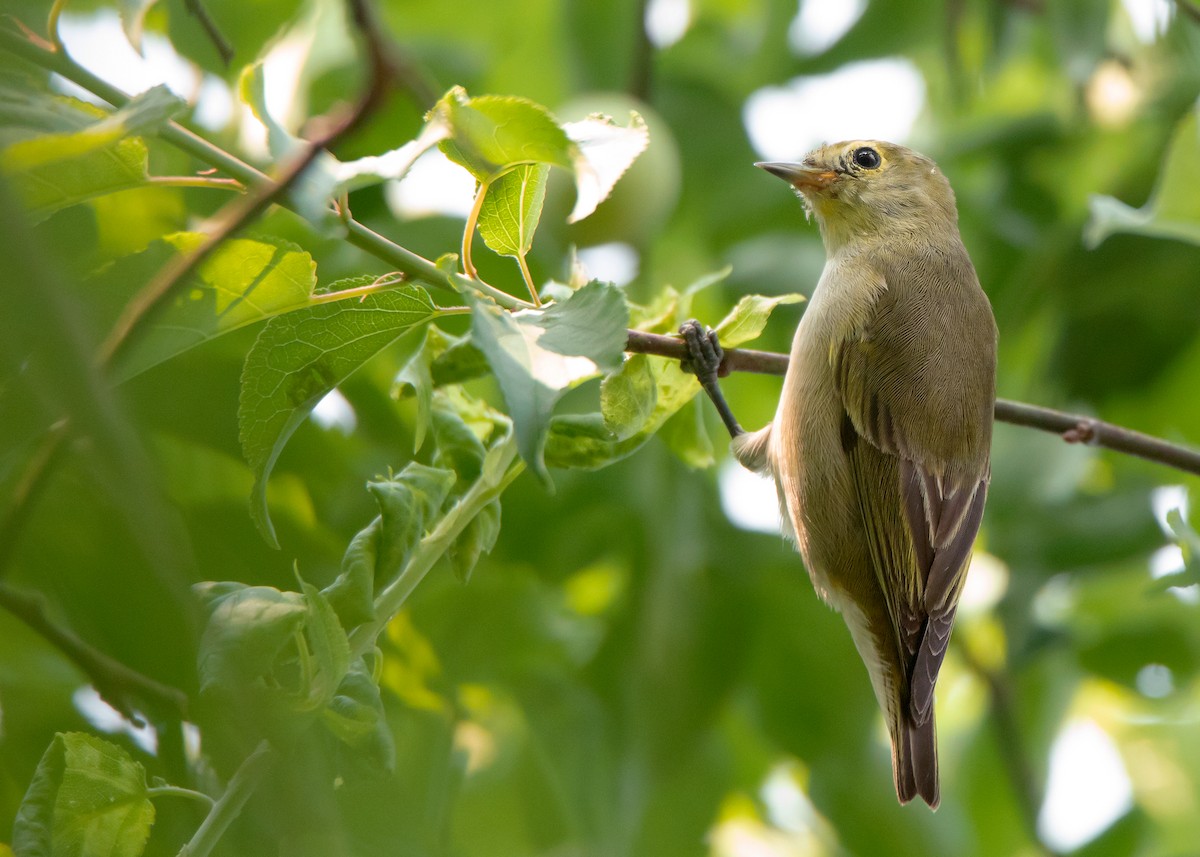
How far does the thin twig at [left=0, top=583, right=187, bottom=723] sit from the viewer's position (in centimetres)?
133

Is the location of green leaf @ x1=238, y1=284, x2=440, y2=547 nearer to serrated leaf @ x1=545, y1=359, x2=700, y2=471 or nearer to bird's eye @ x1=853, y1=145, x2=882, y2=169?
serrated leaf @ x1=545, y1=359, x2=700, y2=471

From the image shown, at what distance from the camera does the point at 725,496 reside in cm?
314

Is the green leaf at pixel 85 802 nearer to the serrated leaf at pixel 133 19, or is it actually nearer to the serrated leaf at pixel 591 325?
the serrated leaf at pixel 591 325

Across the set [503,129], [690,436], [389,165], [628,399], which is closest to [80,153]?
[389,165]

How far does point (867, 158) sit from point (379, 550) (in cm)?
246

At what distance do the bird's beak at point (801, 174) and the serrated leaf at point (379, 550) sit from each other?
1.91m

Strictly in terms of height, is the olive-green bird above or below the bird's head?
below

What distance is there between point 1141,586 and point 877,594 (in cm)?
122

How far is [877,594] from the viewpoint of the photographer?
2648 mm

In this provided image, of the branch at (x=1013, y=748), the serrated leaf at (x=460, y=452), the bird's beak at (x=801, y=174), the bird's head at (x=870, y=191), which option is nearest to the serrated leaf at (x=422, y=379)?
the serrated leaf at (x=460, y=452)

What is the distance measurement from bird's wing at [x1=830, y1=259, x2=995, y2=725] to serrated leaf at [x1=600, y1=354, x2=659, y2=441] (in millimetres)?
1100

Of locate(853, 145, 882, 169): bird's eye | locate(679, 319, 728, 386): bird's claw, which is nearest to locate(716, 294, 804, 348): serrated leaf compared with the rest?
locate(679, 319, 728, 386): bird's claw

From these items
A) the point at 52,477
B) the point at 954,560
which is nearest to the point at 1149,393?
the point at 954,560

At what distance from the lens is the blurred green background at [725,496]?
233 centimetres
